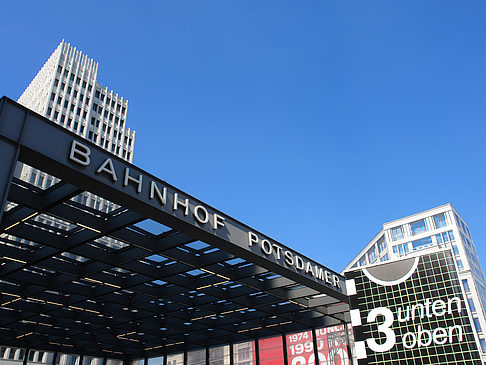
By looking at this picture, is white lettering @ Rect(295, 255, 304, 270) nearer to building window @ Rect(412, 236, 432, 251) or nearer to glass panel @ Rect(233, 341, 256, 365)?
glass panel @ Rect(233, 341, 256, 365)

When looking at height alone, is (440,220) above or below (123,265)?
above

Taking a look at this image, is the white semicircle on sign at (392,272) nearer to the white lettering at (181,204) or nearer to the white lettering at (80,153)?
the white lettering at (181,204)

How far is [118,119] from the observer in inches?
4016

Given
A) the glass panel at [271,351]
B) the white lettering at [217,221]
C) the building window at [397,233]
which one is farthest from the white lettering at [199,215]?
the building window at [397,233]

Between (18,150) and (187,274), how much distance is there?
39.8 feet

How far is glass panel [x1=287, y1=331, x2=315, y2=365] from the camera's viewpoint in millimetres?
26641

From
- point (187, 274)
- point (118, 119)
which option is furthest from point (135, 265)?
point (118, 119)

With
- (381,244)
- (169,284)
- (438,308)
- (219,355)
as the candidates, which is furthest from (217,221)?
(381,244)

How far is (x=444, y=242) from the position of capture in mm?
95938

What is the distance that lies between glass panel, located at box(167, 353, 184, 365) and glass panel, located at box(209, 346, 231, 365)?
2.87 metres

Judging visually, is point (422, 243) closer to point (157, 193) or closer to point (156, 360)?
point (156, 360)

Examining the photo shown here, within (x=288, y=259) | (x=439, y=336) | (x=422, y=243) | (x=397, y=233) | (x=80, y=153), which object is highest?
(x=397, y=233)

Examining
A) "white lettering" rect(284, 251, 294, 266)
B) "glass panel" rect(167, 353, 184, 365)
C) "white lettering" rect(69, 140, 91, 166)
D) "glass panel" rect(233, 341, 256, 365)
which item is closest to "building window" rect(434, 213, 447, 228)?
"glass panel" rect(233, 341, 256, 365)

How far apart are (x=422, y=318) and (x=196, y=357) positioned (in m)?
18.9
